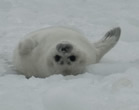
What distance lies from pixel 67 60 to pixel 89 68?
1.23 ft

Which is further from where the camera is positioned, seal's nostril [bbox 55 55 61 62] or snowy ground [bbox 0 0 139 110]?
seal's nostril [bbox 55 55 61 62]

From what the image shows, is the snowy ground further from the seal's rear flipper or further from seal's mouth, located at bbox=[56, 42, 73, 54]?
seal's mouth, located at bbox=[56, 42, 73, 54]

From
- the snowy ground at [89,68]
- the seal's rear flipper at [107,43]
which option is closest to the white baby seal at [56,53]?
the seal's rear flipper at [107,43]

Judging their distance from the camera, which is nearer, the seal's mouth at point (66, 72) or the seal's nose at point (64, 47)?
the seal's nose at point (64, 47)

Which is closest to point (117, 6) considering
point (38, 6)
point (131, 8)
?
point (131, 8)

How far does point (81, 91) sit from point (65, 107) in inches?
12.4

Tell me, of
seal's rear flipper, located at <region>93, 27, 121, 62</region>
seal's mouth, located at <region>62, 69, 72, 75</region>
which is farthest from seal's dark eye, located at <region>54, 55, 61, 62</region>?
seal's rear flipper, located at <region>93, 27, 121, 62</region>

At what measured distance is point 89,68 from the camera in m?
3.84

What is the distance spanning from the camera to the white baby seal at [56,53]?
3562mm

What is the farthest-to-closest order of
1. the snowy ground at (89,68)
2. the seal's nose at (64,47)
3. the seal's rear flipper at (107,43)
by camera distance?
the seal's rear flipper at (107,43) → the seal's nose at (64,47) → the snowy ground at (89,68)

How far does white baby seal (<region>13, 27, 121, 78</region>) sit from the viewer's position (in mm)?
3562

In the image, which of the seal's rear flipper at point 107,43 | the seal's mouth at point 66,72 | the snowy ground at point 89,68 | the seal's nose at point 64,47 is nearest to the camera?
the snowy ground at point 89,68

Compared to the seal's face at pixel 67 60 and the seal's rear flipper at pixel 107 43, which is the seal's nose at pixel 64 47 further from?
the seal's rear flipper at pixel 107 43

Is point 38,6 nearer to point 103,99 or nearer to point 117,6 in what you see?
point 117,6
